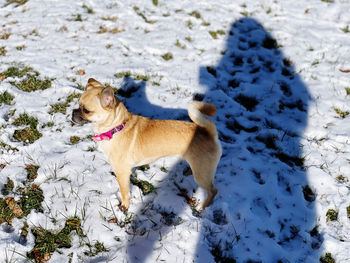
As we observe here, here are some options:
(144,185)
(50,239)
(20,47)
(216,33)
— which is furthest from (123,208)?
(216,33)

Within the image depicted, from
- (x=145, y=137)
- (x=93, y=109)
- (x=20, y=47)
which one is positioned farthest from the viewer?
(x=20, y=47)

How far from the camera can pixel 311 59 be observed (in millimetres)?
5977

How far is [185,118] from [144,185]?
1.64 m

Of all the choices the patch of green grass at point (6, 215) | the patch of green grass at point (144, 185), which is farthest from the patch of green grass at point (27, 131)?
the patch of green grass at point (144, 185)

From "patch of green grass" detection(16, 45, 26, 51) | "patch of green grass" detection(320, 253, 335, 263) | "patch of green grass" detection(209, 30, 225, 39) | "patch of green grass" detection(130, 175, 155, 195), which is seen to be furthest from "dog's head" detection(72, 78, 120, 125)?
"patch of green grass" detection(209, 30, 225, 39)

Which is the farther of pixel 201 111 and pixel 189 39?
pixel 189 39

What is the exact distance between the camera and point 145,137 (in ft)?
10.7

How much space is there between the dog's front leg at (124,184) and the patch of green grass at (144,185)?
34 cm

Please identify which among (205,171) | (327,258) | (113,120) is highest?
(113,120)

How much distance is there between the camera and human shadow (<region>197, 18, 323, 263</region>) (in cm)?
305

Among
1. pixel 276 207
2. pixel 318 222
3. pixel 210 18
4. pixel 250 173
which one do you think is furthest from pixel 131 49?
pixel 318 222

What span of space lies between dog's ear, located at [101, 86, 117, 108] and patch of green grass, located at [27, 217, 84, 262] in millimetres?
1510

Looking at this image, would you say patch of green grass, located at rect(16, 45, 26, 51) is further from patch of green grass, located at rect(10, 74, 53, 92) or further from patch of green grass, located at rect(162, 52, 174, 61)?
patch of green grass, located at rect(162, 52, 174, 61)

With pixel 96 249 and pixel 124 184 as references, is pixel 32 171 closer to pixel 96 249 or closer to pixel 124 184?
pixel 124 184
